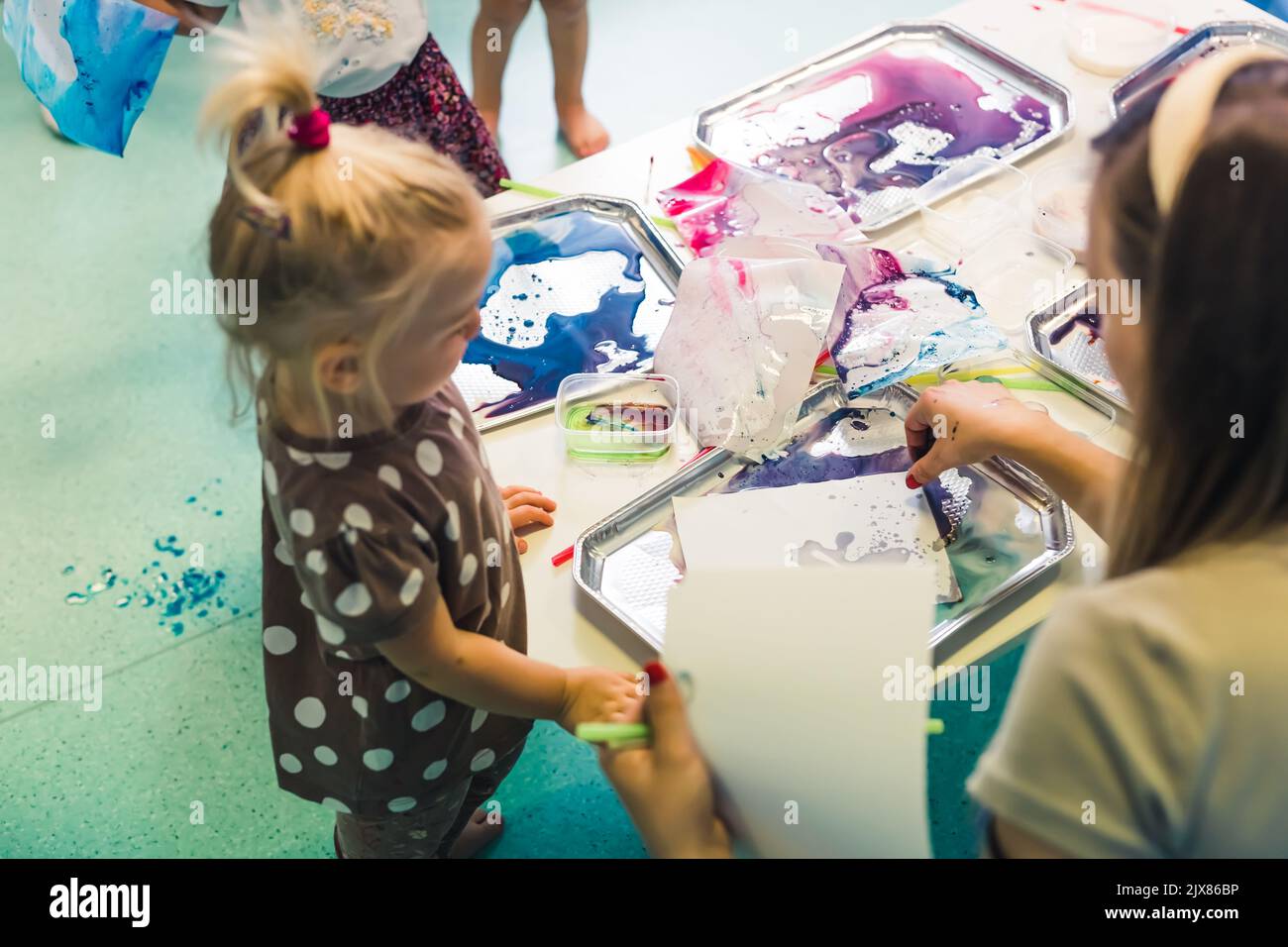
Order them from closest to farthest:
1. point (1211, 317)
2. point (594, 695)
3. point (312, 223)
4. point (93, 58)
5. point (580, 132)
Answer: point (1211, 317) → point (312, 223) → point (594, 695) → point (93, 58) → point (580, 132)

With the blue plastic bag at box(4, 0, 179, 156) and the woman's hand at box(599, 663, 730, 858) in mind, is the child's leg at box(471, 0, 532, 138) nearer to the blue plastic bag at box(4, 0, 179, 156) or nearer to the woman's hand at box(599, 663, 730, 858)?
the blue plastic bag at box(4, 0, 179, 156)

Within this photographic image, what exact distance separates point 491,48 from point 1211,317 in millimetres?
1995

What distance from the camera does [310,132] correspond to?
0.78 meters

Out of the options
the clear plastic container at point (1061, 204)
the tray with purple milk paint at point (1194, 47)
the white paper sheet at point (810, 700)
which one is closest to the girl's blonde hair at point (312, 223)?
the white paper sheet at point (810, 700)

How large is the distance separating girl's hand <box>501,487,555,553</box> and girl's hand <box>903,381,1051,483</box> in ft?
1.27

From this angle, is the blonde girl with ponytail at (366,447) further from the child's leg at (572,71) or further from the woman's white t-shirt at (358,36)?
the child's leg at (572,71)

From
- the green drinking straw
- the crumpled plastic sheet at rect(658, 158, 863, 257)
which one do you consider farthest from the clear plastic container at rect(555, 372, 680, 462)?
the green drinking straw

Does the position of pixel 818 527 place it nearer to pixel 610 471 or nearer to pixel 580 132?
pixel 610 471

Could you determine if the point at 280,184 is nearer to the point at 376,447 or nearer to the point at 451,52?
the point at 376,447

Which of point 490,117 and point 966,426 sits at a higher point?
point 966,426

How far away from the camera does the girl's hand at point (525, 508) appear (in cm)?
114

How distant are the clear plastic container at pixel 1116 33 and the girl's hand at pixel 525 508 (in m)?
1.14

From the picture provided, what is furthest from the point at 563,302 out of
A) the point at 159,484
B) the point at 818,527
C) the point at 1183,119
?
the point at 159,484
